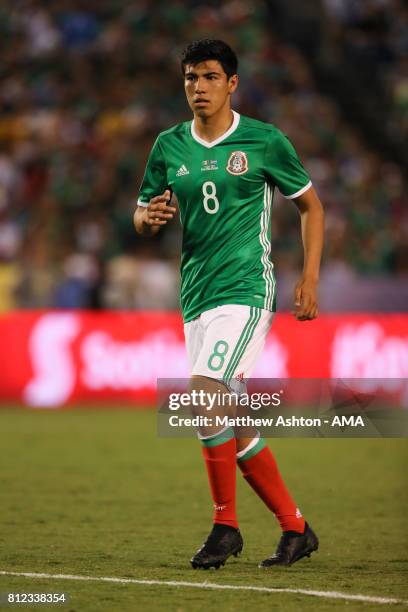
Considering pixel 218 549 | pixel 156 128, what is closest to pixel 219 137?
pixel 218 549

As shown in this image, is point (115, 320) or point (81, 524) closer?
point (81, 524)

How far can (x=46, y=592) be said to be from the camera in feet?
15.3

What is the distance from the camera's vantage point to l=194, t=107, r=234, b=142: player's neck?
5414 millimetres

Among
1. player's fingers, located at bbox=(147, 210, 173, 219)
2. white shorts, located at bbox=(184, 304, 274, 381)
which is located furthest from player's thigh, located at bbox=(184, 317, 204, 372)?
player's fingers, located at bbox=(147, 210, 173, 219)

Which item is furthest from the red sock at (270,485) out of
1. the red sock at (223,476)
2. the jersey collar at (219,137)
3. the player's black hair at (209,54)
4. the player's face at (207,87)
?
the player's black hair at (209,54)

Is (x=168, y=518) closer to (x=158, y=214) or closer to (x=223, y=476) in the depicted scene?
(x=223, y=476)

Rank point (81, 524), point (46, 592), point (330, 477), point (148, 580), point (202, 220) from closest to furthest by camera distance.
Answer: point (46, 592)
point (148, 580)
point (202, 220)
point (81, 524)
point (330, 477)

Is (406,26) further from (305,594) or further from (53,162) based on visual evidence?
(305,594)

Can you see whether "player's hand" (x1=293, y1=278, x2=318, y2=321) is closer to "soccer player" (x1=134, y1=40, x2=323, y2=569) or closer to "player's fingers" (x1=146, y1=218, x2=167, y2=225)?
"soccer player" (x1=134, y1=40, x2=323, y2=569)

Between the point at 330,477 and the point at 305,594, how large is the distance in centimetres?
428

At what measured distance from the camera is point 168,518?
695 cm

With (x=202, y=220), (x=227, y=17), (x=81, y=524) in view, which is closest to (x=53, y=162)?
(x=227, y=17)

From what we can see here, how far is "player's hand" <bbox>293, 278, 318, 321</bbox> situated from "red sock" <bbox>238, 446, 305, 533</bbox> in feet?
2.12

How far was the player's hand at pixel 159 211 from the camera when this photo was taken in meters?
5.25
